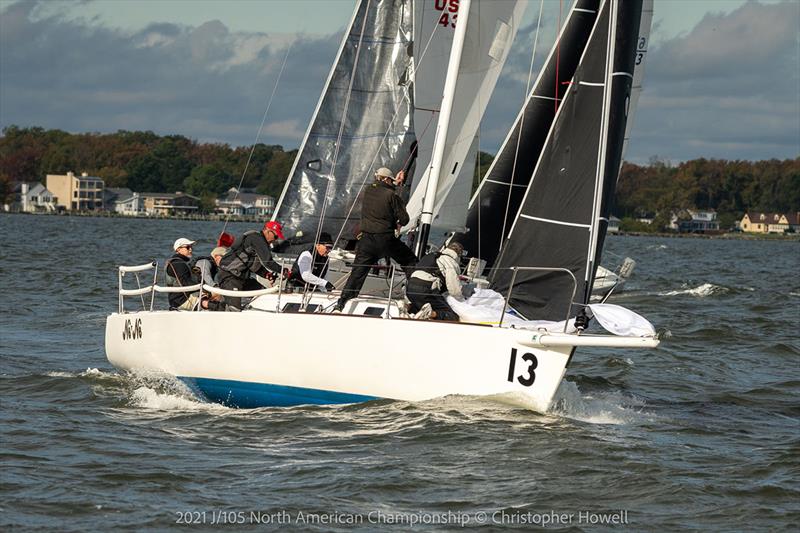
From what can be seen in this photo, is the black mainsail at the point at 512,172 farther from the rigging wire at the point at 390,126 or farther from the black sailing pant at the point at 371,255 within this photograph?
the black sailing pant at the point at 371,255

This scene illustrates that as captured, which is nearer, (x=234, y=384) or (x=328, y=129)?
(x=234, y=384)

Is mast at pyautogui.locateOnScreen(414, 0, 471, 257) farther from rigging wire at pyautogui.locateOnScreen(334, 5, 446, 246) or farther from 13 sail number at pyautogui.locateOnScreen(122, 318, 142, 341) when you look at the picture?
13 sail number at pyautogui.locateOnScreen(122, 318, 142, 341)

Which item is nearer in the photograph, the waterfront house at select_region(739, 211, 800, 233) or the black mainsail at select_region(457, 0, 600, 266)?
the black mainsail at select_region(457, 0, 600, 266)

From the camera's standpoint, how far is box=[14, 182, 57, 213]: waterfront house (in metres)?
169

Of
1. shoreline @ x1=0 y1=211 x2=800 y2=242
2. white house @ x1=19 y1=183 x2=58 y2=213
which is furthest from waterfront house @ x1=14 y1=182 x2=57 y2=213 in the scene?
shoreline @ x1=0 y1=211 x2=800 y2=242

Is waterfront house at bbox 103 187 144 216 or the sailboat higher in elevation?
the sailboat

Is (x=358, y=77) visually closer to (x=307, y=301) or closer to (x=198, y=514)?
(x=307, y=301)

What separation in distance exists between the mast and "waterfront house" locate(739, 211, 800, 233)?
17945cm

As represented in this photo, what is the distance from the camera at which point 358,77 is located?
17.4 meters

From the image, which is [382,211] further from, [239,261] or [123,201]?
[123,201]

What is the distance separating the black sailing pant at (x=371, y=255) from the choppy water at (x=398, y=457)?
1279 millimetres

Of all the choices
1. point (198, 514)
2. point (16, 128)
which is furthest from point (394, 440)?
point (16, 128)

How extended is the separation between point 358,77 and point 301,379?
6167 millimetres

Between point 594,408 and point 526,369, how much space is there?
2.38 meters
